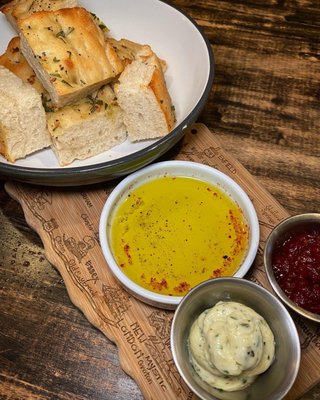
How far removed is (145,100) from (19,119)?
21.9 inches

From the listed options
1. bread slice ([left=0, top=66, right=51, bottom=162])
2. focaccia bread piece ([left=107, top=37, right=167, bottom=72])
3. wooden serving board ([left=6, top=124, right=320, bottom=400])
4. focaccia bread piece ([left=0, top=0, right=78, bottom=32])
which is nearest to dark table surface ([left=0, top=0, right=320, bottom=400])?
wooden serving board ([left=6, top=124, right=320, bottom=400])

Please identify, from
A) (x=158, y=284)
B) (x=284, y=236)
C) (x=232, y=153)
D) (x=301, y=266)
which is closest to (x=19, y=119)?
(x=158, y=284)

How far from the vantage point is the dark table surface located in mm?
1966

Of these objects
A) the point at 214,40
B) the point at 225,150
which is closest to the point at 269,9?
the point at 214,40

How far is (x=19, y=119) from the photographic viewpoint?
7.29ft

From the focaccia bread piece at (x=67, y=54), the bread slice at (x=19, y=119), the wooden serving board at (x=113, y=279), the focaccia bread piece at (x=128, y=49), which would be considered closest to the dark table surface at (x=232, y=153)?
the wooden serving board at (x=113, y=279)

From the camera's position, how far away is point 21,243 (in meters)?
2.30

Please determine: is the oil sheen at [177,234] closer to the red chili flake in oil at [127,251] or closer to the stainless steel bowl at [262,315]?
the red chili flake in oil at [127,251]

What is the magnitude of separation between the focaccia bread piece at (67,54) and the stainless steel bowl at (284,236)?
3.37 feet

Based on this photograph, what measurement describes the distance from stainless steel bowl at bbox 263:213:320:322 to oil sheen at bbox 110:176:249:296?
0.16m

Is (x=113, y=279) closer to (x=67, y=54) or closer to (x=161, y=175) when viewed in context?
(x=161, y=175)

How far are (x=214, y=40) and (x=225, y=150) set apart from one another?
0.94 meters

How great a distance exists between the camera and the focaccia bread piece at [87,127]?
7.39 feet

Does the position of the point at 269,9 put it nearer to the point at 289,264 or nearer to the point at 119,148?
the point at 119,148
